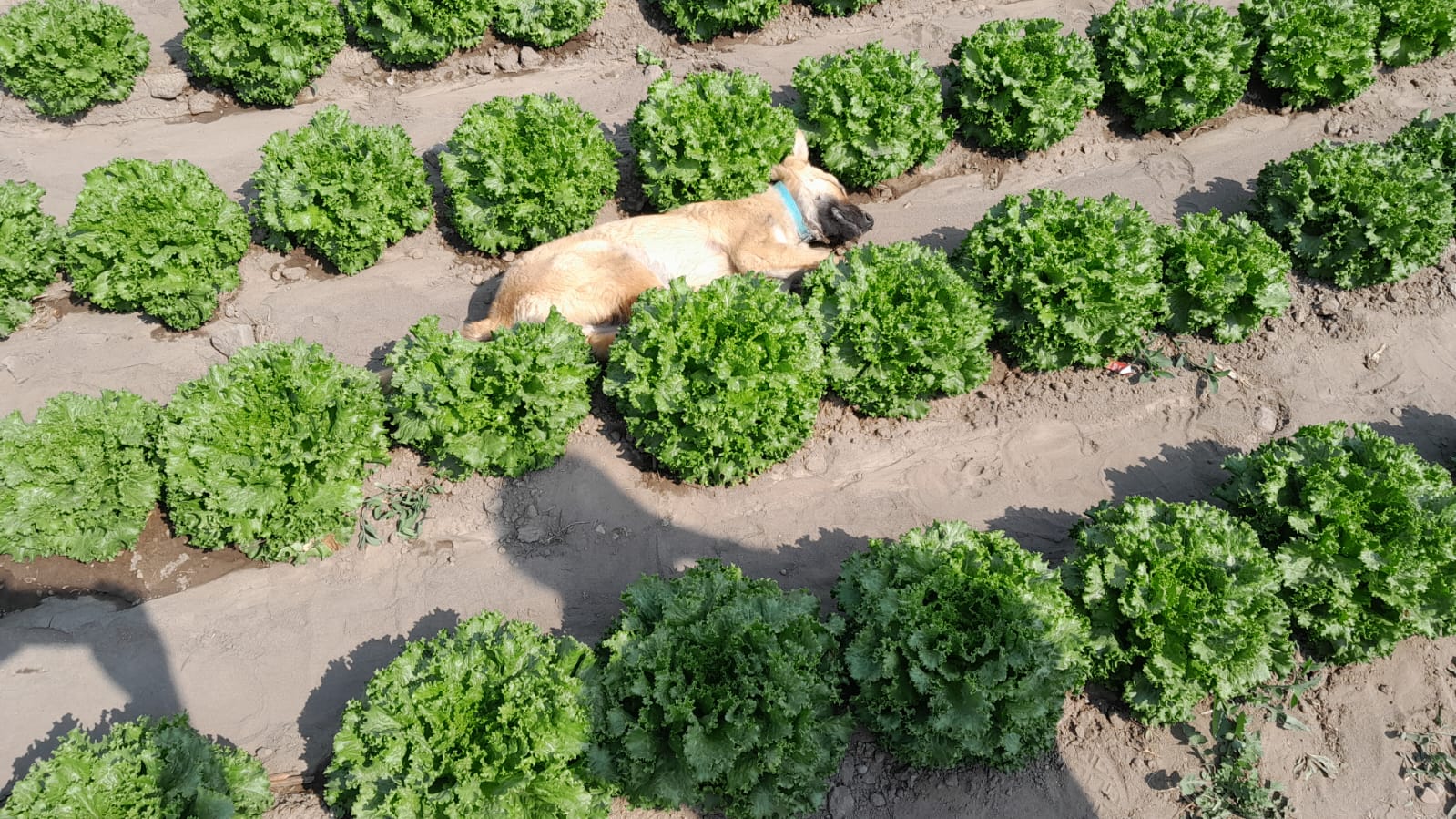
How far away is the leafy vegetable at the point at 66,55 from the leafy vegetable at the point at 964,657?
11.7 meters

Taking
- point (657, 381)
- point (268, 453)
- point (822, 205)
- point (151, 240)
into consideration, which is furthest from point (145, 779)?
point (822, 205)

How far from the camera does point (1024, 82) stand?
934 cm

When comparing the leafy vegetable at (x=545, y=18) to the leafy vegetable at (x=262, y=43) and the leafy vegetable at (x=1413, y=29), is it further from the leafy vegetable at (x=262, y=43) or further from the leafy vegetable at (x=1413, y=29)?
the leafy vegetable at (x=1413, y=29)

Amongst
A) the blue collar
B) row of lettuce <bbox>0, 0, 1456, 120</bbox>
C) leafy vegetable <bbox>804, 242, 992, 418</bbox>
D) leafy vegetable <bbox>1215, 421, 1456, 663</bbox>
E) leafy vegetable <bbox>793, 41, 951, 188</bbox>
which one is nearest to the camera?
leafy vegetable <bbox>1215, 421, 1456, 663</bbox>

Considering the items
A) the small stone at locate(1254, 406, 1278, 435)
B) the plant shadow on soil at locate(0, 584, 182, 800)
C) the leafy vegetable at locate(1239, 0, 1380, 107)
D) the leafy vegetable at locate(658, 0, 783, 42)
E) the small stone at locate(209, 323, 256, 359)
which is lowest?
the plant shadow on soil at locate(0, 584, 182, 800)

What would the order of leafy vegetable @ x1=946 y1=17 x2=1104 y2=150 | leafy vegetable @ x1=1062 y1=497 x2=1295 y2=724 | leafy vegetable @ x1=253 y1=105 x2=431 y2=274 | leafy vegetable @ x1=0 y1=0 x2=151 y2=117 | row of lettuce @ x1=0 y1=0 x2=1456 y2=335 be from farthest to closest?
leafy vegetable @ x1=0 y1=0 x2=151 y2=117, leafy vegetable @ x1=946 y1=17 x2=1104 y2=150, leafy vegetable @ x1=253 y1=105 x2=431 y2=274, row of lettuce @ x1=0 y1=0 x2=1456 y2=335, leafy vegetable @ x1=1062 y1=497 x2=1295 y2=724

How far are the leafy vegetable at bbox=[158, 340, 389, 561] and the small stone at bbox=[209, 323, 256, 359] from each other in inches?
68.5

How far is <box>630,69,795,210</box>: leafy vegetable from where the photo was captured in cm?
858

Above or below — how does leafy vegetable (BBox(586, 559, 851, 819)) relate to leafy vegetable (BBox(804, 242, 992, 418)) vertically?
below

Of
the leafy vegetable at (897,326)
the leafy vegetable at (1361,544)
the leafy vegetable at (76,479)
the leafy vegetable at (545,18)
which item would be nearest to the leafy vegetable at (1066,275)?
the leafy vegetable at (897,326)

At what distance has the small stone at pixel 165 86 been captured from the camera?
423 inches

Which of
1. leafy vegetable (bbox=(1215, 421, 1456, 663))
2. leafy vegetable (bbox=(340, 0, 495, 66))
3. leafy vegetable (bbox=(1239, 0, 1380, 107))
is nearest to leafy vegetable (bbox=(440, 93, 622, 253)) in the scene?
leafy vegetable (bbox=(340, 0, 495, 66))

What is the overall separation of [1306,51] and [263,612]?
1335cm

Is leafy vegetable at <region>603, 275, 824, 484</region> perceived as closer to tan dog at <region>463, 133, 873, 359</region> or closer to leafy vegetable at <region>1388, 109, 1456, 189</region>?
tan dog at <region>463, 133, 873, 359</region>
